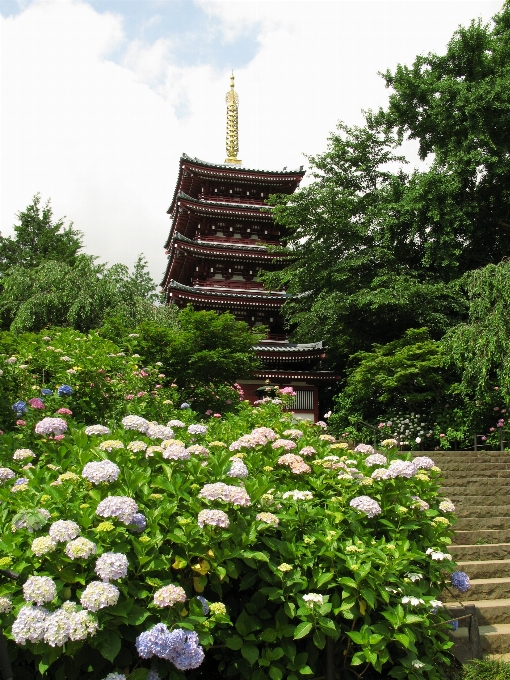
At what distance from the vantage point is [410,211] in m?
19.9

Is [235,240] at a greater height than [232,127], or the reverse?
[232,127]

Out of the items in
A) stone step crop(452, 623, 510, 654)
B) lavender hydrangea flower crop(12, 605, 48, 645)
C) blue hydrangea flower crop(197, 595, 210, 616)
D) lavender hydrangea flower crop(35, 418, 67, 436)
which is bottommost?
stone step crop(452, 623, 510, 654)

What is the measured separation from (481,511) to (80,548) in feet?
21.3

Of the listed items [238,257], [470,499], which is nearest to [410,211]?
[238,257]

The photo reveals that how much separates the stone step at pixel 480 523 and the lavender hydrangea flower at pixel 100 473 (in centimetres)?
538

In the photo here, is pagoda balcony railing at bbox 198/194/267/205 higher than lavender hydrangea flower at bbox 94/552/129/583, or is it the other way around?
pagoda balcony railing at bbox 198/194/267/205

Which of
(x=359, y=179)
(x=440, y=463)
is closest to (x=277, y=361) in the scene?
(x=359, y=179)

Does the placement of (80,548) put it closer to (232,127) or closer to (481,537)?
(481,537)

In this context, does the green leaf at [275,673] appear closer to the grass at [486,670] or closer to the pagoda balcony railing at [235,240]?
the grass at [486,670]

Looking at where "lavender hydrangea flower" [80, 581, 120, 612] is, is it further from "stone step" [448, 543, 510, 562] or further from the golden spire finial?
the golden spire finial

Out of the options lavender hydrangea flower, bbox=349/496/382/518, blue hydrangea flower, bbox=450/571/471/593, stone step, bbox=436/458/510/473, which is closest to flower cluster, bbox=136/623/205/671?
lavender hydrangea flower, bbox=349/496/382/518

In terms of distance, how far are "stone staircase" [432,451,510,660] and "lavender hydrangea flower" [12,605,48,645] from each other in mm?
3285

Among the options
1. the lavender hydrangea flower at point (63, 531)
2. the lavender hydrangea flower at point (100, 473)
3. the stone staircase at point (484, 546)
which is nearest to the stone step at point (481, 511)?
the stone staircase at point (484, 546)

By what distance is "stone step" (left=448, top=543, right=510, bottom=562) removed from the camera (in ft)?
20.0
